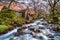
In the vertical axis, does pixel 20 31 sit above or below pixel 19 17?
below

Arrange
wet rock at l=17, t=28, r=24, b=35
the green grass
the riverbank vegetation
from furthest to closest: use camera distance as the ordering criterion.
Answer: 1. the riverbank vegetation
2. the green grass
3. wet rock at l=17, t=28, r=24, b=35

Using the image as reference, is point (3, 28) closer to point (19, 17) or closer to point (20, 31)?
point (20, 31)

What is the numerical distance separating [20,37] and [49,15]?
39.6 inches

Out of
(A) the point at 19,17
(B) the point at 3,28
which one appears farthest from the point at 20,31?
(A) the point at 19,17

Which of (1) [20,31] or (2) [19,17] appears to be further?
(2) [19,17]

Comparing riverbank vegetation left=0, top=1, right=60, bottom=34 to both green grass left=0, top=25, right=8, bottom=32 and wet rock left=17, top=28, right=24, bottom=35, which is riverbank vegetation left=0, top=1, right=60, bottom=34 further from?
wet rock left=17, top=28, right=24, bottom=35

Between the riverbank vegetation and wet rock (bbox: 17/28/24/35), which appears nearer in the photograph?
wet rock (bbox: 17/28/24/35)

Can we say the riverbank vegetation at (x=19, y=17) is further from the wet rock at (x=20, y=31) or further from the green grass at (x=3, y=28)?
the wet rock at (x=20, y=31)

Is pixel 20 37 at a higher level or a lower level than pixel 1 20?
lower

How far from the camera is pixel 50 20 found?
3570 millimetres

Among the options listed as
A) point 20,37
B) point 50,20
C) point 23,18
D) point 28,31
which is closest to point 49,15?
point 50,20

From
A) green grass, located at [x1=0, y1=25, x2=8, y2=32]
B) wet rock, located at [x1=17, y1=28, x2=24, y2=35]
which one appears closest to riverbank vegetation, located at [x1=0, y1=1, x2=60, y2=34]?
green grass, located at [x1=0, y1=25, x2=8, y2=32]

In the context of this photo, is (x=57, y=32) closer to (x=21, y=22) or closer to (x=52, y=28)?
(x=52, y=28)

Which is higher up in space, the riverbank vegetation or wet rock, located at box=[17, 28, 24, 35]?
the riverbank vegetation
